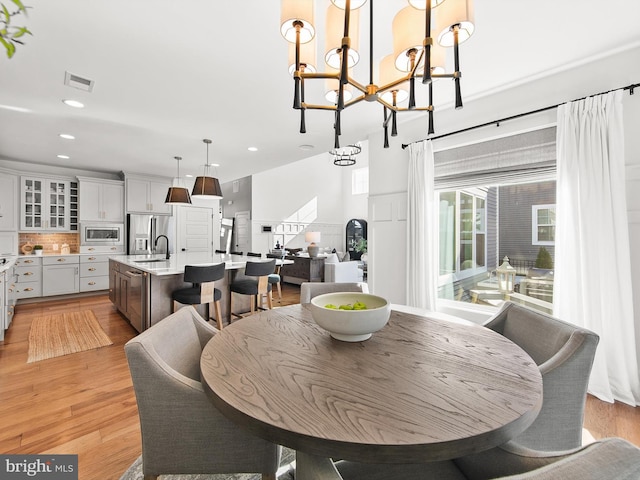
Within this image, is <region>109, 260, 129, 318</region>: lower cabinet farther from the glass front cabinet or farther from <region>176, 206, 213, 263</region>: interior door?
<region>176, 206, 213, 263</region>: interior door

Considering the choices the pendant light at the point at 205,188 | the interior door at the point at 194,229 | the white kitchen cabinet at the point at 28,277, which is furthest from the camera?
the interior door at the point at 194,229

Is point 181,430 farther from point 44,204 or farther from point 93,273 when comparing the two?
point 44,204

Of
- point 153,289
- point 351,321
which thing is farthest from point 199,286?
point 351,321

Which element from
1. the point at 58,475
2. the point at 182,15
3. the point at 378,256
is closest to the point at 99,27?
the point at 182,15

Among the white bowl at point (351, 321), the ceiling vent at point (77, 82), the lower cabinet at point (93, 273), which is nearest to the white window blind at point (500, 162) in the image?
the white bowl at point (351, 321)

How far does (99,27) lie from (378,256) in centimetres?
320

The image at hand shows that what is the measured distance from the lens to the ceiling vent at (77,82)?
2436mm

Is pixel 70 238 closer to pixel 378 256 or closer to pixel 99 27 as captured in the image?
pixel 99 27

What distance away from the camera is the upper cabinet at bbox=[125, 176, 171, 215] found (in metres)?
5.91

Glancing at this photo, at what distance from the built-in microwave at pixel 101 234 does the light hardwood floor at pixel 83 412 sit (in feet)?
9.74

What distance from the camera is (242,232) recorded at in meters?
9.48

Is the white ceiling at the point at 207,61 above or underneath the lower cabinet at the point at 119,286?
above

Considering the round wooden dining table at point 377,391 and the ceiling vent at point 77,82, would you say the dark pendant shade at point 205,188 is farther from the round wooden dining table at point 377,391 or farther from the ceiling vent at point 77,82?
the round wooden dining table at point 377,391

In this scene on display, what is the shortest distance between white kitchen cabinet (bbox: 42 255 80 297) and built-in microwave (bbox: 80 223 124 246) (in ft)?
1.26
